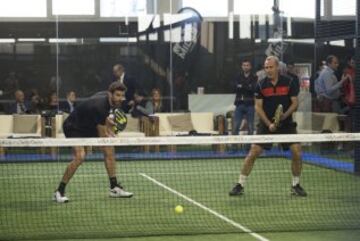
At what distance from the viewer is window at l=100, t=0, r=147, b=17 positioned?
18.6 meters

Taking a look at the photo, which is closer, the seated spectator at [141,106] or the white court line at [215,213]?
the white court line at [215,213]

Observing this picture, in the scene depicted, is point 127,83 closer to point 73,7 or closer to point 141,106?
point 141,106

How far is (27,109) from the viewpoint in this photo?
58.1ft

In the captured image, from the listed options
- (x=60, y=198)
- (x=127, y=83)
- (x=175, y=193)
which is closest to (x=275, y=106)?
(x=175, y=193)

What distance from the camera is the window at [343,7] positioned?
1335 cm

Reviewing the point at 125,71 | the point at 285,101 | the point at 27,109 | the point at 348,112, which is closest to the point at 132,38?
the point at 125,71

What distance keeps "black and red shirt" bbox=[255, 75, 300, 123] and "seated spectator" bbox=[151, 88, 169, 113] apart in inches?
329

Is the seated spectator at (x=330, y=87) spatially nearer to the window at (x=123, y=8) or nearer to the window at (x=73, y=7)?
the window at (x=123, y=8)

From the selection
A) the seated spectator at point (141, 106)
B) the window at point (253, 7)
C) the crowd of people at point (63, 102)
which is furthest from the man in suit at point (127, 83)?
the window at point (253, 7)

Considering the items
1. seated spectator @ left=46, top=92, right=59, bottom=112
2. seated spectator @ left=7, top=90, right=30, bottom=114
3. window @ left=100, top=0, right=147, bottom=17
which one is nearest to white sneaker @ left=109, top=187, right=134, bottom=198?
seated spectator @ left=7, top=90, right=30, bottom=114

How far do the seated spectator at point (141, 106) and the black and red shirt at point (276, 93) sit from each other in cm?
719

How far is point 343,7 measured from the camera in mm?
14031

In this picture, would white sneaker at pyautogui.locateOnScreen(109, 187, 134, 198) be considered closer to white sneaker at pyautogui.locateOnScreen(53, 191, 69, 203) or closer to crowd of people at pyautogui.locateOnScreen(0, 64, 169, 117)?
white sneaker at pyautogui.locateOnScreen(53, 191, 69, 203)

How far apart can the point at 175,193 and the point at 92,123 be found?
1770 mm
